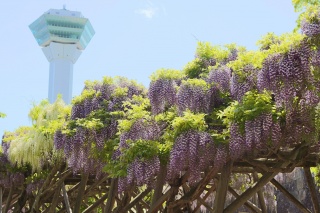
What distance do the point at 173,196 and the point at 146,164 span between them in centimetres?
120

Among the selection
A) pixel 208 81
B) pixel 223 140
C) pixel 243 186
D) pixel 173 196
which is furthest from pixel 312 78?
pixel 243 186

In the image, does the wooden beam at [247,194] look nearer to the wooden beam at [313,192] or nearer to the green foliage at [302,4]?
the wooden beam at [313,192]

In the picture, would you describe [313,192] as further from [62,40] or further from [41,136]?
[62,40]

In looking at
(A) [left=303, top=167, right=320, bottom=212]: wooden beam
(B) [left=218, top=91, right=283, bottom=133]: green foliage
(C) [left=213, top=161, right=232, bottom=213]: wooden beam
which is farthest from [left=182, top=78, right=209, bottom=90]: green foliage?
(A) [left=303, top=167, right=320, bottom=212]: wooden beam

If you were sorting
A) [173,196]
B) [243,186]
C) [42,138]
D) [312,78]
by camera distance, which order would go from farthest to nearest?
1. [243,186]
2. [42,138]
3. [173,196]
4. [312,78]

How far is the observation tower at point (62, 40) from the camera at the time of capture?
100 metres

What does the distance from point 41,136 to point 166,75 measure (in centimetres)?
383

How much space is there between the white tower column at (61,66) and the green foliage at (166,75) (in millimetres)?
99504

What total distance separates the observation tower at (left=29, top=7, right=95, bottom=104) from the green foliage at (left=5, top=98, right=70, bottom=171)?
8771cm

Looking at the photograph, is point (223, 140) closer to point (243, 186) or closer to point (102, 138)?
point (102, 138)

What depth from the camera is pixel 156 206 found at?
9422 millimetres

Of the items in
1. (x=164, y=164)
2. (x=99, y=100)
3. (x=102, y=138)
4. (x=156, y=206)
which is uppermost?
(x=99, y=100)

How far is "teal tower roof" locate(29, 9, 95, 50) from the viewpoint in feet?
326

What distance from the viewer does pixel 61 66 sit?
114062 mm
